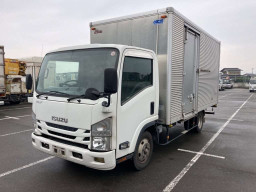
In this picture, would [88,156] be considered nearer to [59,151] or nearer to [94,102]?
[59,151]

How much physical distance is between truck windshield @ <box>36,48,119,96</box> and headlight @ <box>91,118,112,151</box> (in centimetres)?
52

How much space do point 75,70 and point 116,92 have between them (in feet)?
3.06

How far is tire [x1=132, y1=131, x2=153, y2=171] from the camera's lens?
13.2 ft

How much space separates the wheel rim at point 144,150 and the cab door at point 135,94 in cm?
50

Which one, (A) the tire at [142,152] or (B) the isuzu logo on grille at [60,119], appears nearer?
(B) the isuzu logo on grille at [60,119]

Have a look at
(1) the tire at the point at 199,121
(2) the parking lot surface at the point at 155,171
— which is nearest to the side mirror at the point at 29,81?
(2) the parking lot surface at the point at 155,171

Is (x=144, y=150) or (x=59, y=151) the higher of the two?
(x=59, y=151)

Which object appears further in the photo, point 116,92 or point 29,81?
point 29,81

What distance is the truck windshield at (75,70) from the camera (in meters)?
3.43

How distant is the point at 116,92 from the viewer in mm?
3252

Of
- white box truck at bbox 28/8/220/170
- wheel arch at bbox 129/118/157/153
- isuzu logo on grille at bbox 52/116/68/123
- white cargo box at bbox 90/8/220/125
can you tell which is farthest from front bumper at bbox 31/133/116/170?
white cargo box at bbox 90/8/220/125

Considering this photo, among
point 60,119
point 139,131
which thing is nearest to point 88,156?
point 60,119

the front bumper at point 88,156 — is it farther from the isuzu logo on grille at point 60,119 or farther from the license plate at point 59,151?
the isuzu logo on grille at point 60,119

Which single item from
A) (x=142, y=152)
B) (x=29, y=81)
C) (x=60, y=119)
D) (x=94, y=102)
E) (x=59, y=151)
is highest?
(x=29, y=81)
